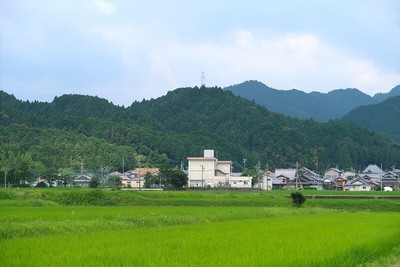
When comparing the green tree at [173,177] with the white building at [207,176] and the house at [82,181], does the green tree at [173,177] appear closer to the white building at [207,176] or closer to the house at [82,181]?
the white building at [207,176]

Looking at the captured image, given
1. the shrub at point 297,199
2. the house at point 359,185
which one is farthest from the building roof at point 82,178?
the shrub at point 297,199

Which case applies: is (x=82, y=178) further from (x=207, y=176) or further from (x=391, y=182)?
(x=391, y=182)

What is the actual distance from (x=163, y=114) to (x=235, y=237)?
4563 inches

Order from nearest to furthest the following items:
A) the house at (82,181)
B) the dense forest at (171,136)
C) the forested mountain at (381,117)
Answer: the house at (82,181) < the dense forest at (171,136) < the forested mountain at (381,117)

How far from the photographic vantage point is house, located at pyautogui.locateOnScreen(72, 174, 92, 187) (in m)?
64.9

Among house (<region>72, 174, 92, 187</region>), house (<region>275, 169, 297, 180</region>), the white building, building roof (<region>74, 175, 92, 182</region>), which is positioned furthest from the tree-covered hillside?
the white building

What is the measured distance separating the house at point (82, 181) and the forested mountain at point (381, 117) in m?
133

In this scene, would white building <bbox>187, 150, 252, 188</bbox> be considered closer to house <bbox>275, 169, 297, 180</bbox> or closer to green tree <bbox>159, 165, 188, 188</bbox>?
green tree <bbox>159, 165, 188, 188</bbox>

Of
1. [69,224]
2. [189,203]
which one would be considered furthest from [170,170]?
[69,224]

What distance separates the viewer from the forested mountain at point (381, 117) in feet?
602

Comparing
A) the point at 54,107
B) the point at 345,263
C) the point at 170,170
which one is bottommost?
the point at 345,263

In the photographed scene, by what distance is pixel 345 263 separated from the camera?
9.89 metres

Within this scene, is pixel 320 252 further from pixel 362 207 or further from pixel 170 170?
pixel 170 170

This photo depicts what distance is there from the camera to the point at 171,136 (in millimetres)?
96250
